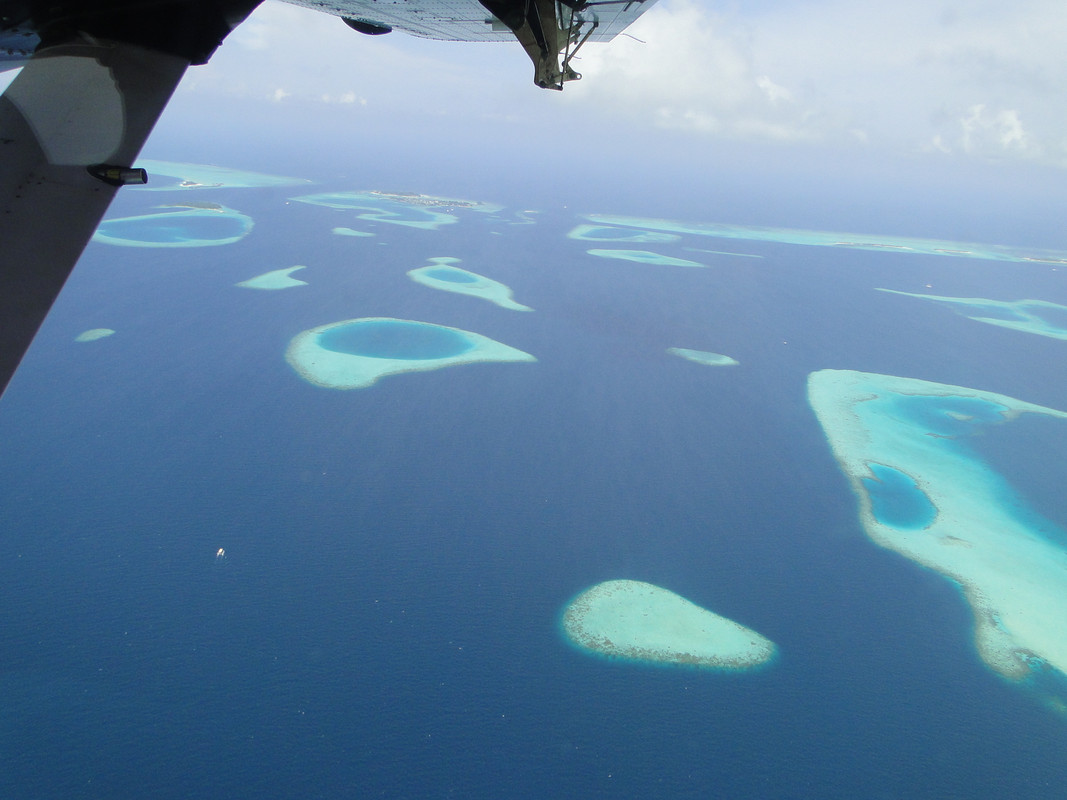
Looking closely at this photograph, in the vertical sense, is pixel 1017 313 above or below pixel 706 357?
above

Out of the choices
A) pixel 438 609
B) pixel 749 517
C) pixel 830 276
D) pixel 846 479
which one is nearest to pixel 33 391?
pixel 438 609

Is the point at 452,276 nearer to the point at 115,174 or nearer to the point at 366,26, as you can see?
the point at 366,26

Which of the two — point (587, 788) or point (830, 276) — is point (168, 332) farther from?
point (830, 276)

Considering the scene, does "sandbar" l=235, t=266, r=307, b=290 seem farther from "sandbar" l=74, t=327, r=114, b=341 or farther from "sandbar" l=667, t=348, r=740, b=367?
"sandbar" l=667, t=348, r=740, b=367

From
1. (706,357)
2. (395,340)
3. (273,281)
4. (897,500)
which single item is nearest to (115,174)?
(897,500)

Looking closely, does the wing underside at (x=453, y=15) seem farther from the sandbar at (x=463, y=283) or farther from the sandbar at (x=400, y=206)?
the sandbar at (x=400, y=206)

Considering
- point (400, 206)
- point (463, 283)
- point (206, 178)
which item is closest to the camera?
point (463, 283)

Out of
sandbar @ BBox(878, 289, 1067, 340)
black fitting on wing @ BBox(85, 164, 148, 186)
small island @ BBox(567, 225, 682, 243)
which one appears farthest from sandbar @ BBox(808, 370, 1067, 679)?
small island @ BBox(567, 225, 682, 243)

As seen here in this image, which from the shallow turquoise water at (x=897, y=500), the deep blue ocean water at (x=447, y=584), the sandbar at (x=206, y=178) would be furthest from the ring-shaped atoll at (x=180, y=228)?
the shallow turquoise water at (x=897, y=500)
